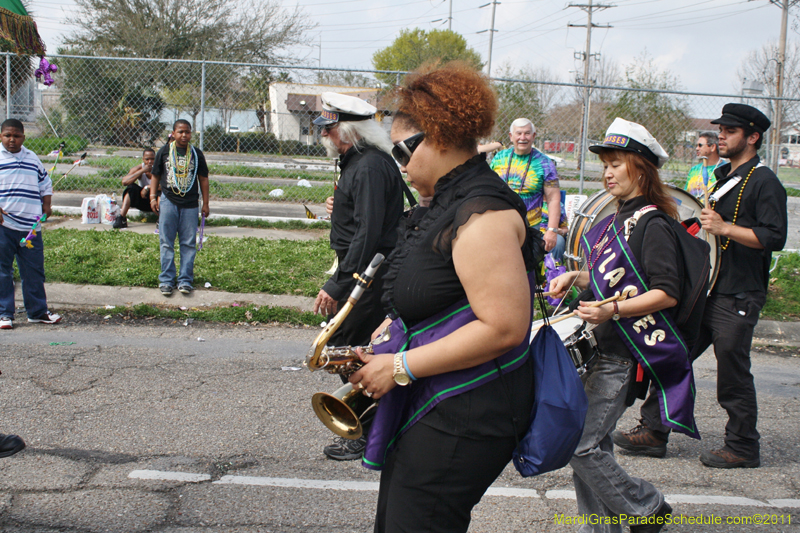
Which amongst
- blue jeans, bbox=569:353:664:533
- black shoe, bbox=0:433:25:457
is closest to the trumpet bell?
blue jeans, bbox=569:353:664:533

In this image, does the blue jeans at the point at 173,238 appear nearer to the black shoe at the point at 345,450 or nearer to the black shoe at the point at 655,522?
the black shoe at the point at 345,450

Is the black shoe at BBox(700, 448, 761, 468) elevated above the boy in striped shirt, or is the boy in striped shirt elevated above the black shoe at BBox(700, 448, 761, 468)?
the boy in striped shirt

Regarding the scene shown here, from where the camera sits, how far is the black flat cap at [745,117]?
13.1ft

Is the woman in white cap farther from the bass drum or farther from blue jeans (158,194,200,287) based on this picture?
blue jeans (158,194,200,287)

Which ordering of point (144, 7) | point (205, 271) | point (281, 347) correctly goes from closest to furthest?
1. point (281, 347)
2. point (205, 271)
3. point (144, 7)

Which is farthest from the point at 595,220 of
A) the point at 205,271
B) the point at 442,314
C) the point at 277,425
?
the point at 205,271

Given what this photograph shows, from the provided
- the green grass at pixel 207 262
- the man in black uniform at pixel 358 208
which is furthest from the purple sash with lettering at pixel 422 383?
the green grass at pixel 207 262

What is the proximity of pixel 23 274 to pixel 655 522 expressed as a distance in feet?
19.7

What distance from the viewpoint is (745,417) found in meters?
3.98

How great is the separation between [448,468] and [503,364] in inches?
13.4

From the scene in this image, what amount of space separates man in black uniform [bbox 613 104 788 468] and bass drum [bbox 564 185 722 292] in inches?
3.4

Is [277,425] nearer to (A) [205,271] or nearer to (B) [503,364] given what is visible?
(B) [503,364]

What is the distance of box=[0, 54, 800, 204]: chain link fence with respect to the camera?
9836mm

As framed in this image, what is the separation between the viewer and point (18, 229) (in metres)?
6.41
